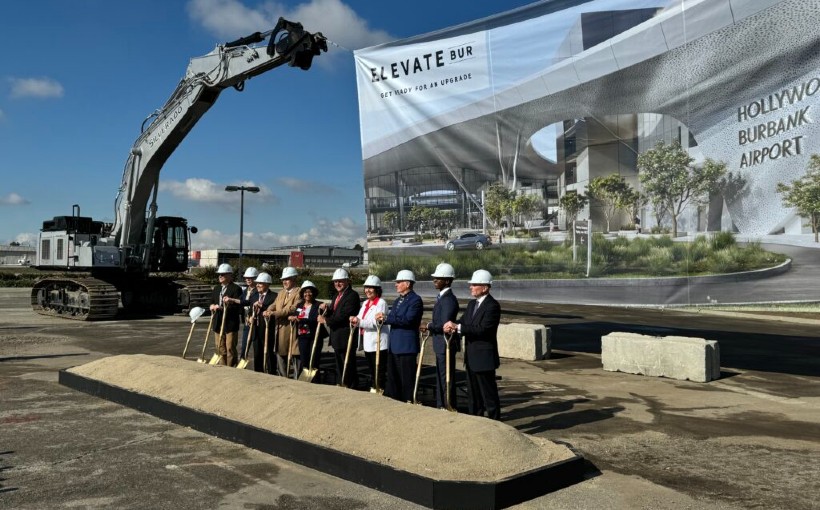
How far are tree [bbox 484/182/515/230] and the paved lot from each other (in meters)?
2.25

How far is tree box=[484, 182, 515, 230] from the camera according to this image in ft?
38.6

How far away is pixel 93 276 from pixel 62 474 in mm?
19439

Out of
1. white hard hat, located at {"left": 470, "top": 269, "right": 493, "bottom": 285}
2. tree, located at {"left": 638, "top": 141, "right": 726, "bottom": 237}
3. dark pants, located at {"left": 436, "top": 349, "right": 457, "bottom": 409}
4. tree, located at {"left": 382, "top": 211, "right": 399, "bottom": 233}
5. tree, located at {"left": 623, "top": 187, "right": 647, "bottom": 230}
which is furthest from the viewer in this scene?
tree, located at {"left": 382, "top": 211, "right": 399, "bottom": 233}

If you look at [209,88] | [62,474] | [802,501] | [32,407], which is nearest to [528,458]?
[802,501]

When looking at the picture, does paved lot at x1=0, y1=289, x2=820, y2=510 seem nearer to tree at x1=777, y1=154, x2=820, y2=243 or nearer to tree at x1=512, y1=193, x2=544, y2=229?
tree at x1=512, y1=193, x2=544, y2=229

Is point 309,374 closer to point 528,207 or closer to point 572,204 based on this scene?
point 528,207

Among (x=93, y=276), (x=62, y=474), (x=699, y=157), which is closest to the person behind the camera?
(x=62, y=474)

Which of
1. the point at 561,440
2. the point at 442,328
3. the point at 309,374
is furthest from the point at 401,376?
the point at 561,440

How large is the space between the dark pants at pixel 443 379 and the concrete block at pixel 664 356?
16.3 feet

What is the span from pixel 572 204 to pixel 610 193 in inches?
32.9

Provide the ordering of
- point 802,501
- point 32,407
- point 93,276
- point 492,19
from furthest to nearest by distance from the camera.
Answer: point 93,276 → point 492,19 → point 32,407 → point 802,501

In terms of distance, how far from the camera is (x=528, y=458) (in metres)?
5.54

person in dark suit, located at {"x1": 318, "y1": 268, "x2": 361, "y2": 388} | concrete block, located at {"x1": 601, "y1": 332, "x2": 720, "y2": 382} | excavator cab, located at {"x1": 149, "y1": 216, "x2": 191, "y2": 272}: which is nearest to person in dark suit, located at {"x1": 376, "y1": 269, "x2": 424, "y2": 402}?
person in dark suit, located at {"x1": 318, "y1": 268, "x2": 361, "y2": 388}

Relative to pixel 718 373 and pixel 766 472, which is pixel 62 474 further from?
pixel 718 373
